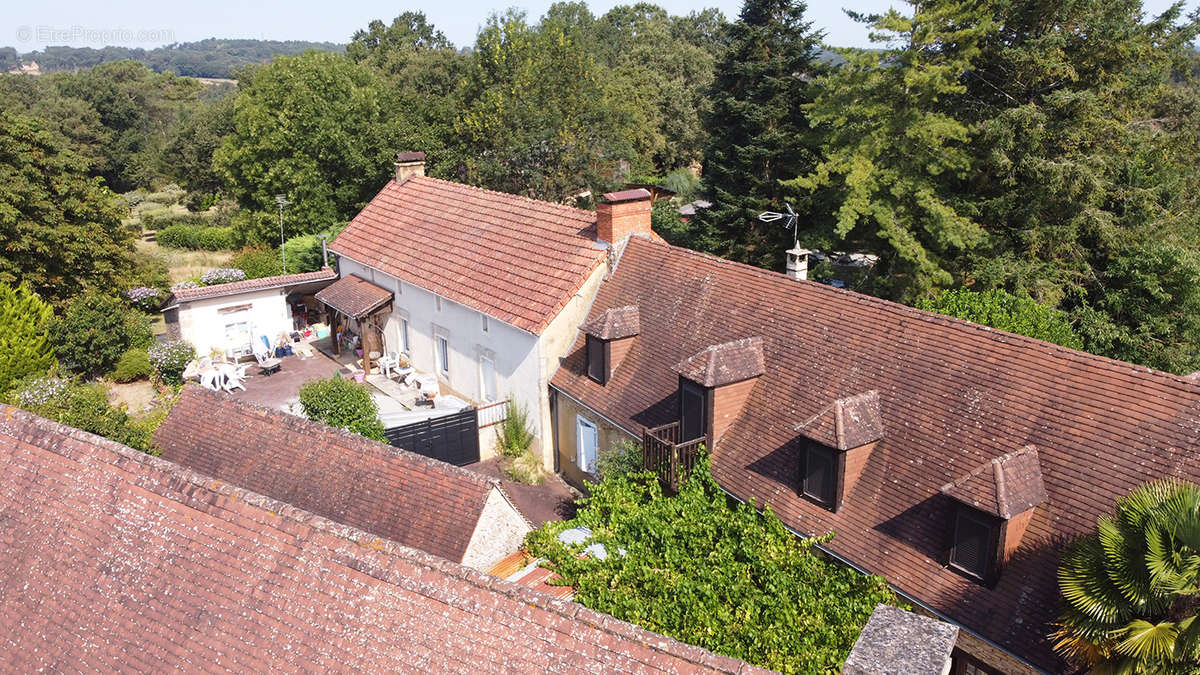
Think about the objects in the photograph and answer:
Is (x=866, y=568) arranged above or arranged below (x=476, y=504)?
below

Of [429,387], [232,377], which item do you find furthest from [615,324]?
[232,377]

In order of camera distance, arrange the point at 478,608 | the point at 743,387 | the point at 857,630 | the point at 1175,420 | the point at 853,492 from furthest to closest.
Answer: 1. the point at 743,387
2. the point at 853,492
3. the point at 1175,420
4. the point at 857,630
5. the point at 478,608

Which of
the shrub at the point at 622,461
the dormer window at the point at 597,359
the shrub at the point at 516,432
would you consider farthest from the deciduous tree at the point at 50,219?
the shrub at the point at 622,461

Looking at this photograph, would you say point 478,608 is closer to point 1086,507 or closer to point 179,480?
point 179,480

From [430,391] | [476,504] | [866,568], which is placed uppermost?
[476,504]

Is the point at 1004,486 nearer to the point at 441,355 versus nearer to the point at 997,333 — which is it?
the point at 997,333

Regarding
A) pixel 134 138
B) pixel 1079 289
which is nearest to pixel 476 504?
pixel 1079 289

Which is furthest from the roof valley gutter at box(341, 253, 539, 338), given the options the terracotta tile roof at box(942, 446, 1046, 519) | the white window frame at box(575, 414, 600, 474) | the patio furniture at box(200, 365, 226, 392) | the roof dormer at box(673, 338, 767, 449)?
the terracotta tile roof at box(942, 446, 1046, 519)
